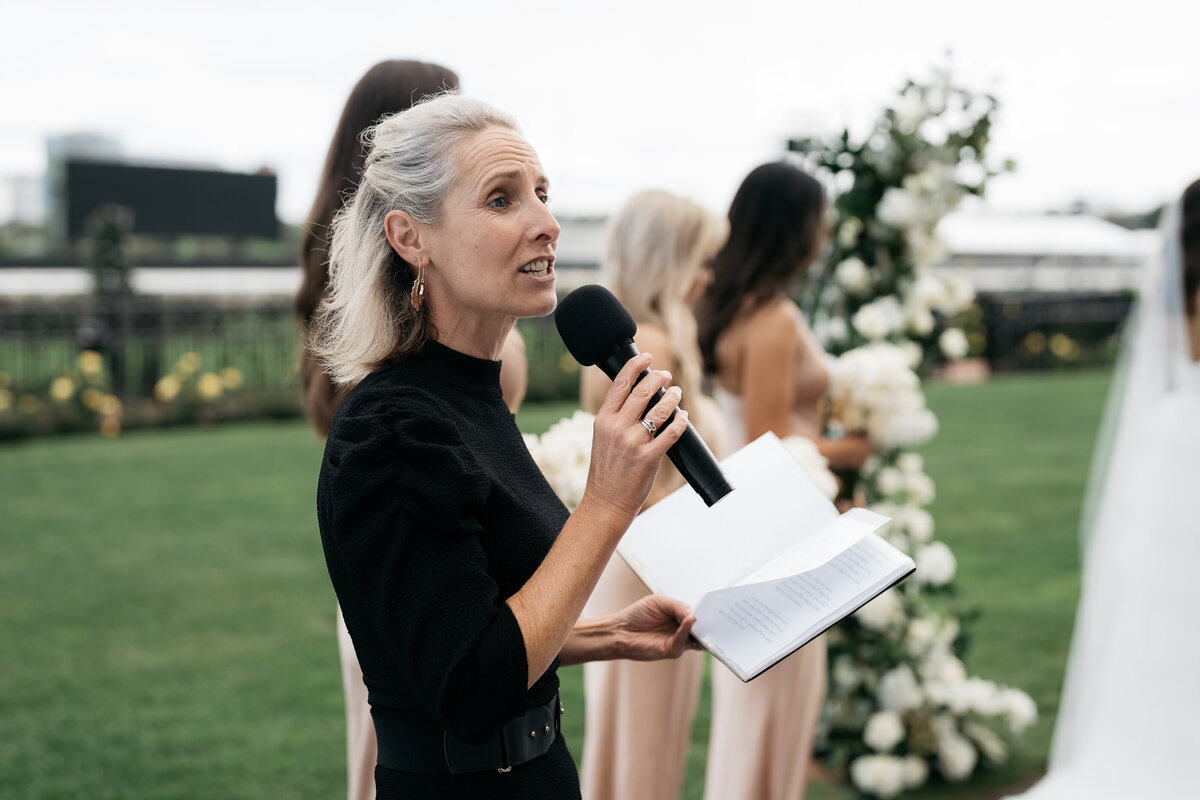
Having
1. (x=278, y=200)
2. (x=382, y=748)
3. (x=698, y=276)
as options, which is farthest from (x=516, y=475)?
(x=278, y=200)

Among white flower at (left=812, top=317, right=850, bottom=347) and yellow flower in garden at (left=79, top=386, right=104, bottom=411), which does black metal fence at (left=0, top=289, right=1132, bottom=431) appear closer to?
yellow flower in garden at (left=79, top=386, right=104, bottom=411)

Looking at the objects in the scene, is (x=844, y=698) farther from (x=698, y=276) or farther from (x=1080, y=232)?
(x=1080, y=232)

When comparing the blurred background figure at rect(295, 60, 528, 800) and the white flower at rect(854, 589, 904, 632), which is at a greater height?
the blurred background figure at rect(295, 60, 528, 800)

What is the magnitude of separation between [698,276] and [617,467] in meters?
2.22

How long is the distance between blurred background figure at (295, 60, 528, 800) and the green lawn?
1.94 metres

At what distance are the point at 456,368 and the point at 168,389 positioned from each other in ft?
45.4

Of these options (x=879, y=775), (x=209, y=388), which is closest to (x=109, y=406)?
(x=209, y=388)

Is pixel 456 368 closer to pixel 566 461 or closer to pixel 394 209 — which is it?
pixel 394 209

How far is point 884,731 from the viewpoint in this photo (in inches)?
178

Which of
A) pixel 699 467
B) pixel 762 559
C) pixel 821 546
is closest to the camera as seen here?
pixel 699 467

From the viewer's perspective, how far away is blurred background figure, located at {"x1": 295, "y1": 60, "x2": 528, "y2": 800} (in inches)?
110

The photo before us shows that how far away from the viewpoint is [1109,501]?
3.79m

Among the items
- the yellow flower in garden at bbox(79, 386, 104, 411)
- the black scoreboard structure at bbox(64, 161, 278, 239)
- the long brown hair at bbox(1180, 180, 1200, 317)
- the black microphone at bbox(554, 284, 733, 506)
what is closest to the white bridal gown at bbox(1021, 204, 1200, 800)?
the long brown hair at bbox(1180, 180, 1200, 317)

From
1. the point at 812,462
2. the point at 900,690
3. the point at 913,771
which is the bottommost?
the point at 913,771
